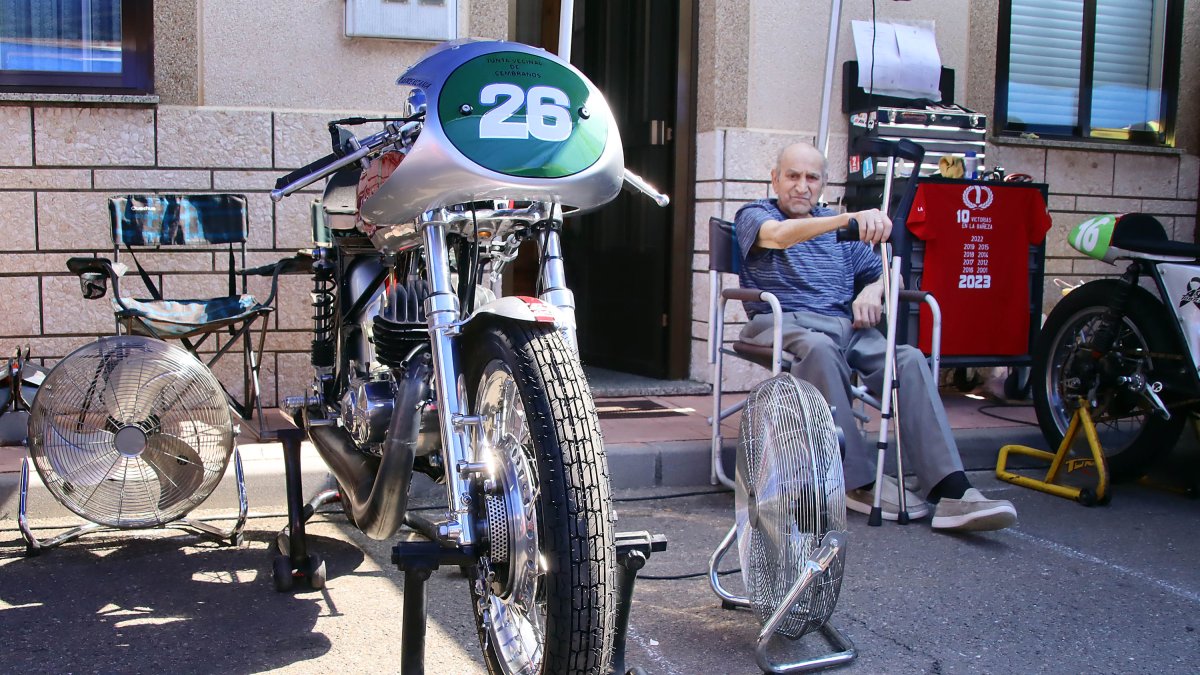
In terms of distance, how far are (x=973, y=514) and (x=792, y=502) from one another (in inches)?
55.6


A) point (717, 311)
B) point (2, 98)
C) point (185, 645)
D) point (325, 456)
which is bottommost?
point (185, 645)

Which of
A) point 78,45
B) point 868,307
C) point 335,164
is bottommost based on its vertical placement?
point 868,307

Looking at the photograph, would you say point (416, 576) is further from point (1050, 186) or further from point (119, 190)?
point (1050, 186)

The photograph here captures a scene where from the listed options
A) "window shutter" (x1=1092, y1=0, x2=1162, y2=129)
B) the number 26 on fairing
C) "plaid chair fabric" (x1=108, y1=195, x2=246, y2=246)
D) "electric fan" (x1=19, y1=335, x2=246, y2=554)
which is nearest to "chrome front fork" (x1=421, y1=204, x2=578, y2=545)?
the number 26 on fairing

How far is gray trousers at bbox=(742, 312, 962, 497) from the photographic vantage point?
3953 millimetres

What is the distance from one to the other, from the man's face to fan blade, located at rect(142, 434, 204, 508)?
2.40 m

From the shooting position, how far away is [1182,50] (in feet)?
23.5

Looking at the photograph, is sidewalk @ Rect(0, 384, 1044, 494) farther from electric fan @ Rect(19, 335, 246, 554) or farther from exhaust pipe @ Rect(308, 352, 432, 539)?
exhaust pipe @ Rect(308, 352, 432, 539)

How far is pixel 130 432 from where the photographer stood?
A: 129 inches

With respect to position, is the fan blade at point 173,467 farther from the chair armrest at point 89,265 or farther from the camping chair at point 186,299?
the chair armrest at point 89,265

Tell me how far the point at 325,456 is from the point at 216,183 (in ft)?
8.78

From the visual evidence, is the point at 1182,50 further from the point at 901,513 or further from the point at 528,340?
the point at 528,340

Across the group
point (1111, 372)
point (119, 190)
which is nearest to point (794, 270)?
point (1111, 372)

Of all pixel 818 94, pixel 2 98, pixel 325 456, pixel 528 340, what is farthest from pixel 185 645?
pixel 818 94
